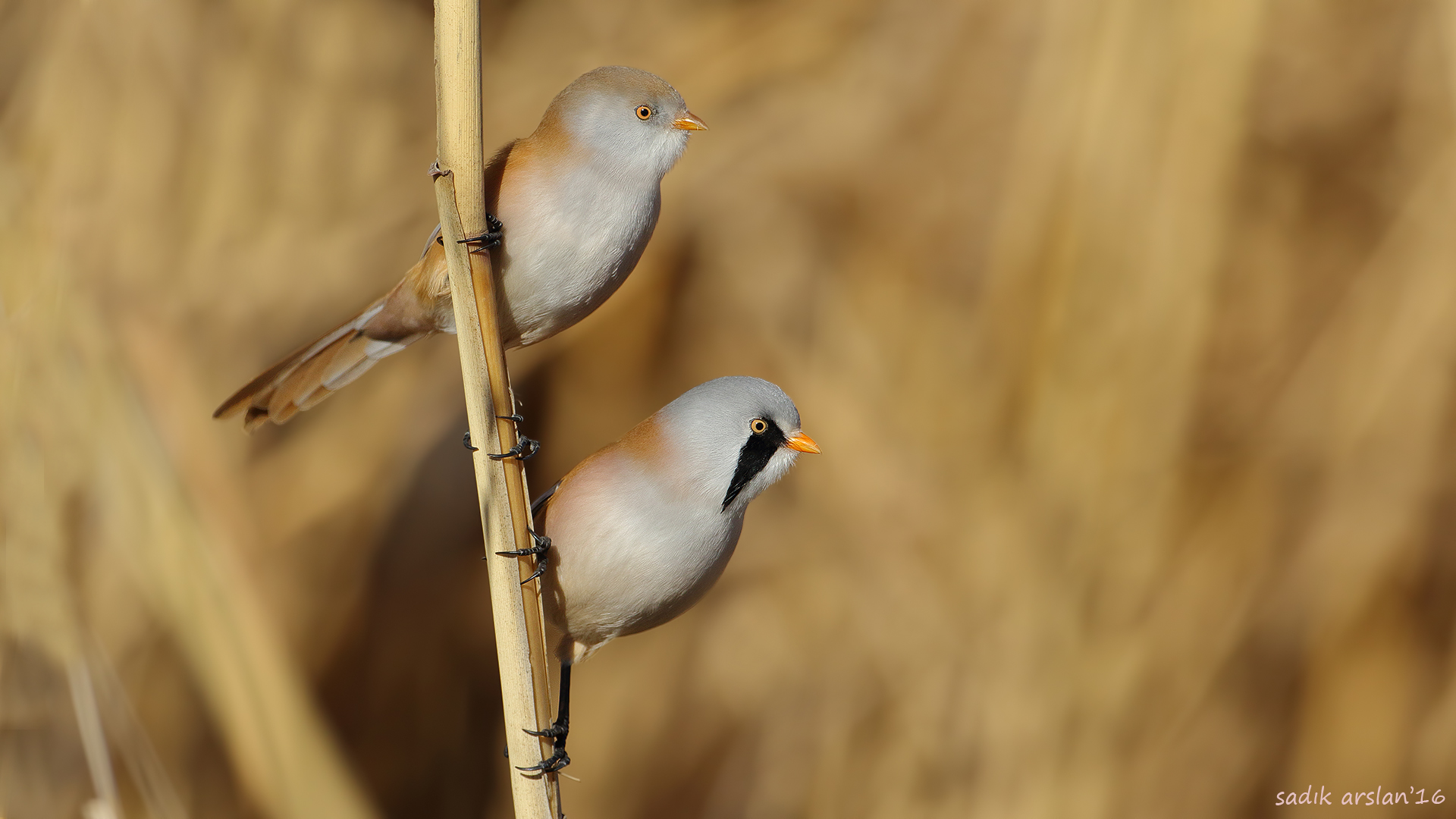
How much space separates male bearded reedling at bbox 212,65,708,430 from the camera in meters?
1.07

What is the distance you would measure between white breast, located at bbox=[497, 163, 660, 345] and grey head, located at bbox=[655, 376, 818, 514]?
0.59 feet

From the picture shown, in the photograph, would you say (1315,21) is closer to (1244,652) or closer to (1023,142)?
(1023,142)

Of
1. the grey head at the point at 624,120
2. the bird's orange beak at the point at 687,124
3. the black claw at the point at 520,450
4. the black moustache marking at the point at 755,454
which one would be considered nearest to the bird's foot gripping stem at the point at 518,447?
the black claw at the point at 520,450

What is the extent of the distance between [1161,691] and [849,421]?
106 cm

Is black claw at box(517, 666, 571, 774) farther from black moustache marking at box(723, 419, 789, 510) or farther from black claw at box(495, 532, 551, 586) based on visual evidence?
black moustache marking at box(723, 419, 789, 510)

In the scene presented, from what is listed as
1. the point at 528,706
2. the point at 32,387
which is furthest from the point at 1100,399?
Answer: the point at 32,387

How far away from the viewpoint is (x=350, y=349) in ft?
4.43

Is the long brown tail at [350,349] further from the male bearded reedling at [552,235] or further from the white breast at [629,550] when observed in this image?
the white breast at [629,550]

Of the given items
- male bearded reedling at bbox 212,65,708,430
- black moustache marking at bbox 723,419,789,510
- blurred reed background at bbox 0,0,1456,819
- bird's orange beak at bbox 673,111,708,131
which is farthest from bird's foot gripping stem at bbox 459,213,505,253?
blurred reed background at bbox 0,0,1456,819

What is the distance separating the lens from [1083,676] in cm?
223

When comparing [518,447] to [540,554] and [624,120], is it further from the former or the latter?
[624,120]

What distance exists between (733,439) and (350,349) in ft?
1.94

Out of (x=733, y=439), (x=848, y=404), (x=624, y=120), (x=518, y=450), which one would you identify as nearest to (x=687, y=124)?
(x=624, y=120)

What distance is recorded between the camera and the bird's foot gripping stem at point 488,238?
93 centimetres
